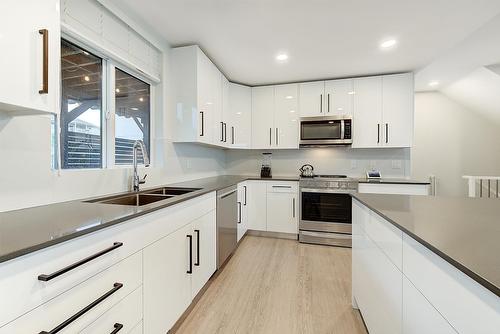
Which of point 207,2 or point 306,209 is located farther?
point 306,209

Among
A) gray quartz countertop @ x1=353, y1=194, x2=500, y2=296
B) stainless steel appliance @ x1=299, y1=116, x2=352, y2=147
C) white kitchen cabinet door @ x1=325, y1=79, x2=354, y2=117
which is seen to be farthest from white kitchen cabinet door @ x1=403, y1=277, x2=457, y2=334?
white kitchen cabinet door @ x1=325, y1=79, x2=354, y2=117

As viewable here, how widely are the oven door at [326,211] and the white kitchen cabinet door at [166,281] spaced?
200cm

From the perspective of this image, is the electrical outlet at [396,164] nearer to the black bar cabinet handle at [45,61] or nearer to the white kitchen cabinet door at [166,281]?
the white kitchen cabinet door at [166,281]

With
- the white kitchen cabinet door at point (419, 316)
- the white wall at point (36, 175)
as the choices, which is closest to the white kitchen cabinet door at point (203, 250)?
the white wall at point (36, 175)

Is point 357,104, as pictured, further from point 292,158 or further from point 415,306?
point 415,306

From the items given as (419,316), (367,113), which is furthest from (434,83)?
(419,316)

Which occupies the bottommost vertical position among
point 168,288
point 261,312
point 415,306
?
point 261,312

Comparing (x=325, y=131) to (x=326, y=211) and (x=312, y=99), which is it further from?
(x=326, y=211)

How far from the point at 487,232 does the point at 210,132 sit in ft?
8.27

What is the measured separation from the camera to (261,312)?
177 centimetres

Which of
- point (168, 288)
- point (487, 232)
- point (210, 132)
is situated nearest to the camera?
point (487, 232)

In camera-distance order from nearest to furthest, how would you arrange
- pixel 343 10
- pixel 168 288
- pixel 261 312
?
1. pixel 168 288
2. pixel 261 312
3. pixel 343 10

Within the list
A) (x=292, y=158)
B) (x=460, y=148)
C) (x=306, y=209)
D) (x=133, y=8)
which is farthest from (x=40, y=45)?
(x=460, y=148)

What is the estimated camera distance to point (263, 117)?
3.77 meters
